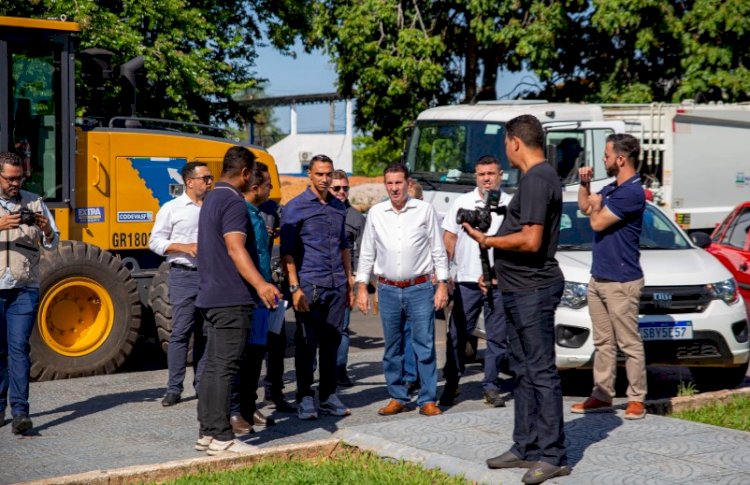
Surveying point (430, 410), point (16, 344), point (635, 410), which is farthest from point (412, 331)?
point (16, 344)

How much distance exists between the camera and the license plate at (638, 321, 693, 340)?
942 cm

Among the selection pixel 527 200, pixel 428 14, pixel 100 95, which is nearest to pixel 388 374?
pixel 527 200

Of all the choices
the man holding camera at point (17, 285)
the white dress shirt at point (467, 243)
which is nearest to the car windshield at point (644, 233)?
the white dress shirt at point (467, 243)

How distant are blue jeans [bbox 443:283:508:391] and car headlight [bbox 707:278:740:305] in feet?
5.99

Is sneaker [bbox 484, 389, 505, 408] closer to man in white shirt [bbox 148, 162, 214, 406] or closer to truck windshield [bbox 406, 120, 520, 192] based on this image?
man in white shirt [bbox 148, 162, 214, 406]

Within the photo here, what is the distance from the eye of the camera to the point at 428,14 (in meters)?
26.3

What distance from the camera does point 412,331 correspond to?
9.02 metres

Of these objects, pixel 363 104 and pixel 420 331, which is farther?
pixel 363 104

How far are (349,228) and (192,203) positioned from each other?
1.78 metres

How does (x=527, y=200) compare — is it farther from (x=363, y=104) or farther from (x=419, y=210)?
(x=363, y=104)

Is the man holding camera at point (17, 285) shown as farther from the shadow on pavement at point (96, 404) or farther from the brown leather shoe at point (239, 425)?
the brown leather shoe at point (239, 425)

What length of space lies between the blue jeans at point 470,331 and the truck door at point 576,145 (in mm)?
8237

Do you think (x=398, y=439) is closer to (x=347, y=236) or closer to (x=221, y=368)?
(x=221, y=368)

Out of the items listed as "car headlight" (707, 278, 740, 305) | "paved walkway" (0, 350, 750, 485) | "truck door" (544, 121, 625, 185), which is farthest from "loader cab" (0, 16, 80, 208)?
"truck door" (544, 121, 625, 185)
